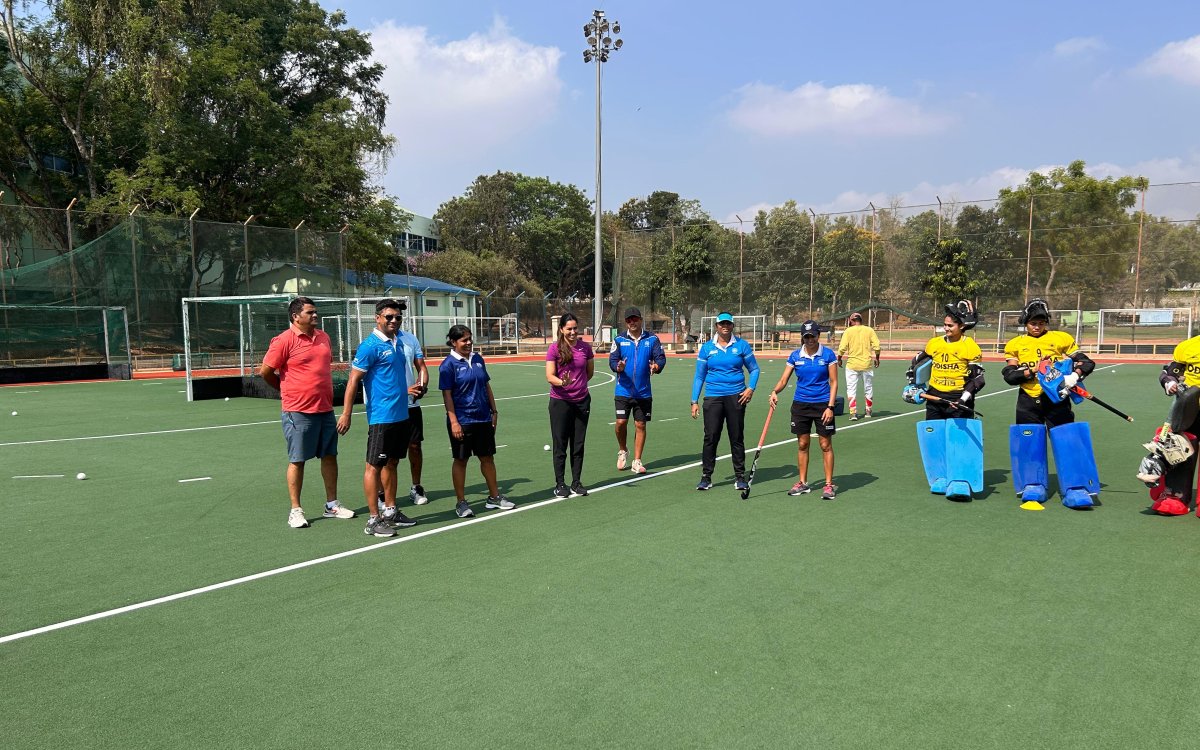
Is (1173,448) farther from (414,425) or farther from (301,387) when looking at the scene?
(301,387)

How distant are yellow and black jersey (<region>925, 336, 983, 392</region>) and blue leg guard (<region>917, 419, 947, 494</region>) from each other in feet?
1.25

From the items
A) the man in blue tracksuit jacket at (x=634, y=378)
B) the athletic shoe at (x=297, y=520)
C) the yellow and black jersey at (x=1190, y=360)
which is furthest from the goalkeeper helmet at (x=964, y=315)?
the athletic shoe at (x=297, y=520)

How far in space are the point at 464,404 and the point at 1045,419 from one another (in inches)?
214

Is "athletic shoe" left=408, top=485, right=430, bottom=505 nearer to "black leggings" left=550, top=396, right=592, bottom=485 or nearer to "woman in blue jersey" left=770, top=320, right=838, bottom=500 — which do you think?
"black leggings" left=550, top=396, right=592, bottom=485

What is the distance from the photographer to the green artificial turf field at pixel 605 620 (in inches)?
126

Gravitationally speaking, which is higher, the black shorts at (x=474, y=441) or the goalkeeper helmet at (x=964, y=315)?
the goalkeeper helmet at (x=964, y=315)

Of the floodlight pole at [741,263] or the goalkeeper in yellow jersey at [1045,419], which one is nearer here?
the goalkeeper in yellow jersey at [1045,419]

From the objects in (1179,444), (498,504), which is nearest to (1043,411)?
(1179,444)

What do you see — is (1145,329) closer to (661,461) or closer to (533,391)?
(533,391)

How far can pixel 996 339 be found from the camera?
34.2 metres

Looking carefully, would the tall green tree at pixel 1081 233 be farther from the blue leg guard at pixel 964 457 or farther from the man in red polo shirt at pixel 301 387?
the man in red polo shirt at pixel 301 387

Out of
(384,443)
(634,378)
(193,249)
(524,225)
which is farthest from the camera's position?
(524,225)

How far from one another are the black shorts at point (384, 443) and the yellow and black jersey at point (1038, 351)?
18.3 feet

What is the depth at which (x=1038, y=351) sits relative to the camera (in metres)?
6.85
